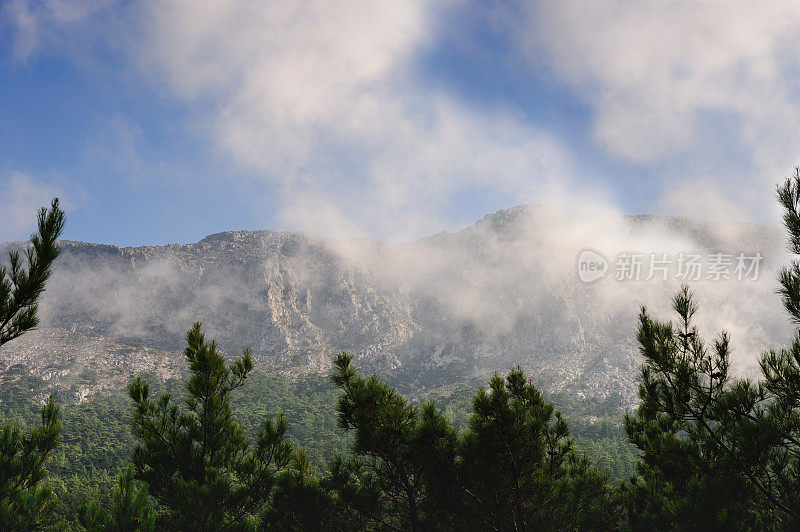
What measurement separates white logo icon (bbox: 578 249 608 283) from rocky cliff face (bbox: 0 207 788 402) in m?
2.12

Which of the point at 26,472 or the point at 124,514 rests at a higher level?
the point at 124,514

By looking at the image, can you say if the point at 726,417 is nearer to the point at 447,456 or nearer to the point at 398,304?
the point at 447,456

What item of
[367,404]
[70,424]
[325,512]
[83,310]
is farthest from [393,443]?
[83,310]

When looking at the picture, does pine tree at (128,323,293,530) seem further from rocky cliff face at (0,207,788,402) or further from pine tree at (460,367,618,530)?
rocky cliff face at (0,207,788,402)

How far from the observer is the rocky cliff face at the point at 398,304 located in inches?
4341

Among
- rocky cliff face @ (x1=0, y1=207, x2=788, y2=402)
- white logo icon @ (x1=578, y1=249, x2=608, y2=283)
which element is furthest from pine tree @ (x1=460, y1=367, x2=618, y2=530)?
white logo icon @ (x1=578, y1=249, x2=608, y2=283)

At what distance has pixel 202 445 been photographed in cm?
998

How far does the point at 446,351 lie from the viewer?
138 m

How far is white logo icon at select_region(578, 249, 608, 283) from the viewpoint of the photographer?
13212cm

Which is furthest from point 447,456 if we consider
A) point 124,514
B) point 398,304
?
point 398,304

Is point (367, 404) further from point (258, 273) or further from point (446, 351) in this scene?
point (258, 273)

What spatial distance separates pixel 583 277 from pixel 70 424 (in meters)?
133

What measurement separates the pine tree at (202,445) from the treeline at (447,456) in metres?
0.03

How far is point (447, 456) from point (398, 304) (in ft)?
477
